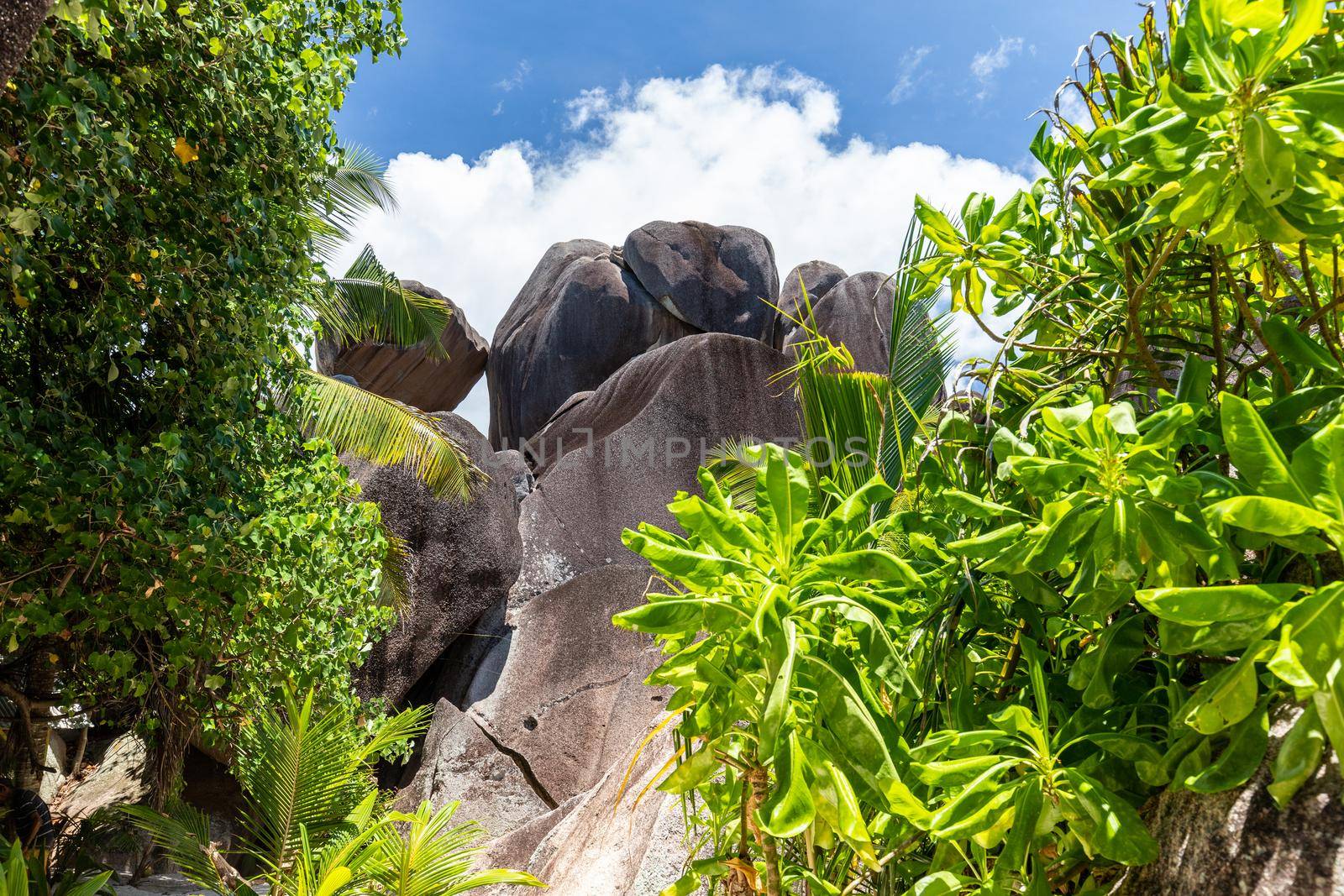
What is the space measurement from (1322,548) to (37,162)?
286cm

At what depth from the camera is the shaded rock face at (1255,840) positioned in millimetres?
821

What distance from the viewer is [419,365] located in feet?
47.0

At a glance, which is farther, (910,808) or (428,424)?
(428,424)

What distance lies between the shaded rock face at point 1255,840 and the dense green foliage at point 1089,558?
0.05 metres

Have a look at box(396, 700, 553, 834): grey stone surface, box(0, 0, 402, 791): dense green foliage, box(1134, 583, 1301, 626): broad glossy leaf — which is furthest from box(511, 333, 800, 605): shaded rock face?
box(1134, 583, 1301, 626): broad glossy leaf

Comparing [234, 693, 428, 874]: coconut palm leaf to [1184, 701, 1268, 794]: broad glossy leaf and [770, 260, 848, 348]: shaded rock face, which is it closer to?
[1184, 701, 1268, 794]: broad glossy leaf

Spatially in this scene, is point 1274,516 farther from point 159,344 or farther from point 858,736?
point 159,344

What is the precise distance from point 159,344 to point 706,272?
11.7 meters

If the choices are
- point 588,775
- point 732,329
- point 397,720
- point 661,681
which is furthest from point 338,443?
point 732,329

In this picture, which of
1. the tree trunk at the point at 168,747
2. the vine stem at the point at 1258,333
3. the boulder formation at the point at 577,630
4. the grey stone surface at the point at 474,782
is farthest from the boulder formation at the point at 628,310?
the vine stem at the point at 1258,333

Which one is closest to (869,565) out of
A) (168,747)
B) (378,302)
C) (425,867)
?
(425,867)

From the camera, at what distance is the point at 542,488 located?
414 inches

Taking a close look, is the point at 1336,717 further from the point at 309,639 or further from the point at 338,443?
the point at 338,443

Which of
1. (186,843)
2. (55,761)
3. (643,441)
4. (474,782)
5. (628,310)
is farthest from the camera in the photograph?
(628,310)
